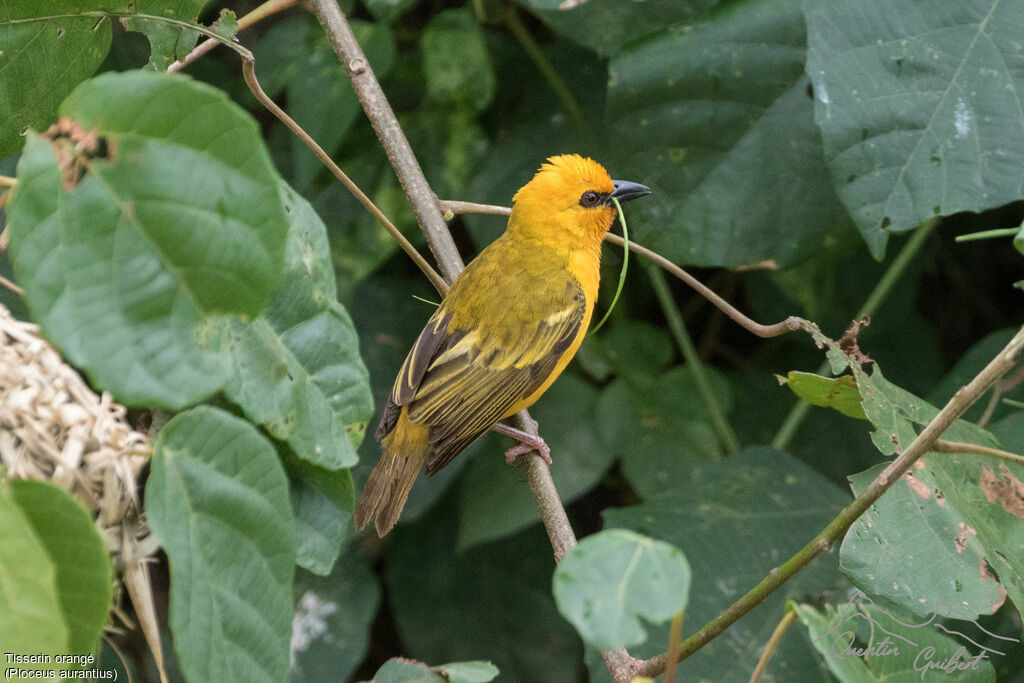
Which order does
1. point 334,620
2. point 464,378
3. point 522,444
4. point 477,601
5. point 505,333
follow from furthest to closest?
1. point 477,601
2. point 334,620
3. point 505,333
4. point 464,378
5. point 522,444

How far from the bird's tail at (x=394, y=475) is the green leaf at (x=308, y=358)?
906 mm

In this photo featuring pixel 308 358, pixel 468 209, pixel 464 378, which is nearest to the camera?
pixel 308 358

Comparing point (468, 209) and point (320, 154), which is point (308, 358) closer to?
point (320, 154)

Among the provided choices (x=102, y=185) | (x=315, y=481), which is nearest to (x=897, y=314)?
(x=315, y=481)

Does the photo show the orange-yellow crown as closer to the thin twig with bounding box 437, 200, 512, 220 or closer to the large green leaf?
the thin twig with bounding box 437, 200, 512, 220

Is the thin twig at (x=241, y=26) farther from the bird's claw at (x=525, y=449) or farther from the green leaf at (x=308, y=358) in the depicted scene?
the bird's claw at (x=525, y=449)

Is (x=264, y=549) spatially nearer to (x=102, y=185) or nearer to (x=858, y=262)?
(x=102, y=185)

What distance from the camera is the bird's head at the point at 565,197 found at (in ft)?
9.23

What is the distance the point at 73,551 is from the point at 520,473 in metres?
1.94

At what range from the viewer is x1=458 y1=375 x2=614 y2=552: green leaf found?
2.85 metres

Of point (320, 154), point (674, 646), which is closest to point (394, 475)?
point (320, 154)

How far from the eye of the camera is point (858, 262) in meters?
3.23

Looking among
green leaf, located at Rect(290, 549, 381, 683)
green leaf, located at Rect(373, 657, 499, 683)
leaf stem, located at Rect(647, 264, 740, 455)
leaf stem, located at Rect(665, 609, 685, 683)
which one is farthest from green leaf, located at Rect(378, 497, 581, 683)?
leaf stem, located at Rect(665, 609, 685, 683)

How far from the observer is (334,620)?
115 inches
